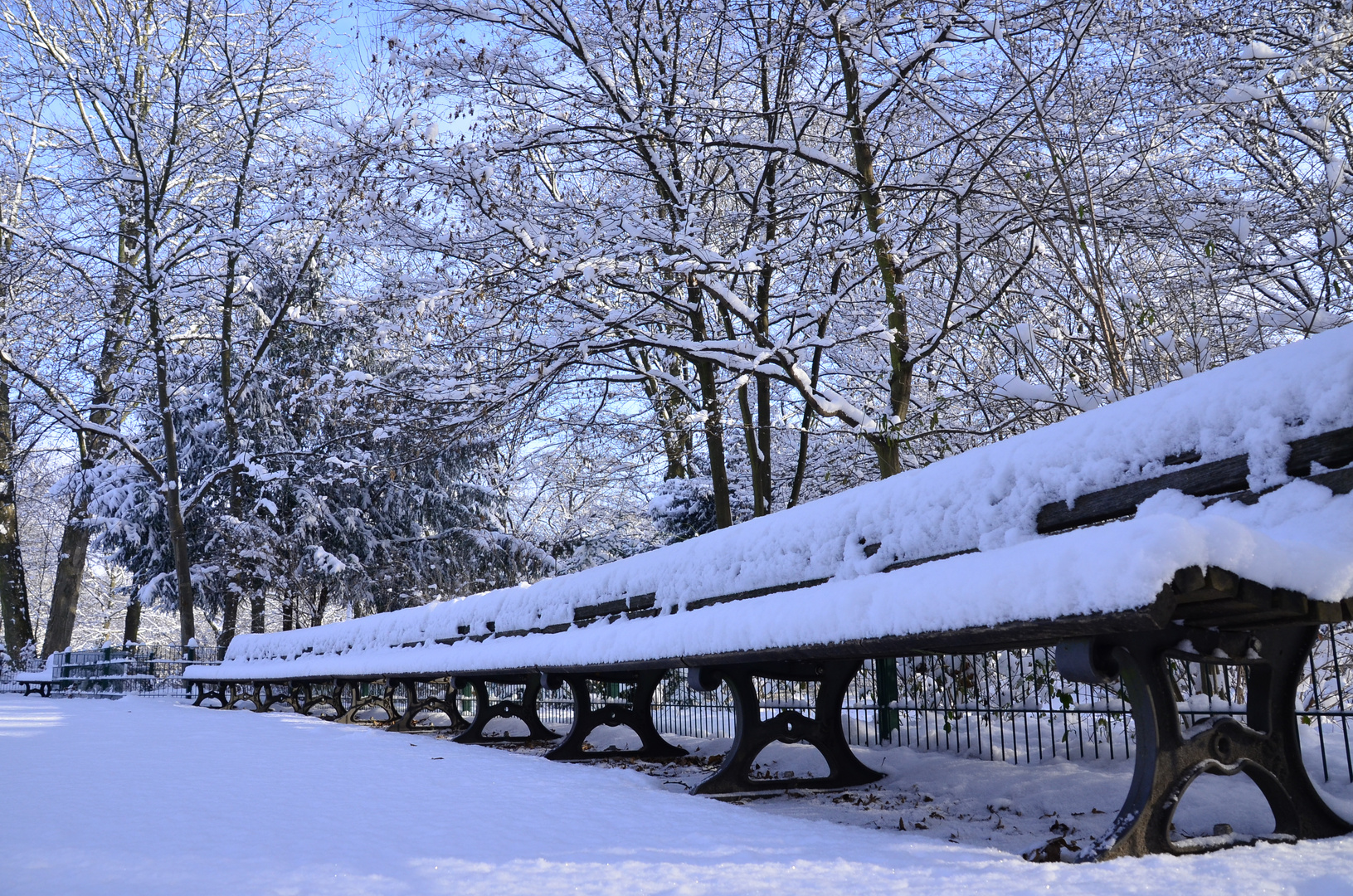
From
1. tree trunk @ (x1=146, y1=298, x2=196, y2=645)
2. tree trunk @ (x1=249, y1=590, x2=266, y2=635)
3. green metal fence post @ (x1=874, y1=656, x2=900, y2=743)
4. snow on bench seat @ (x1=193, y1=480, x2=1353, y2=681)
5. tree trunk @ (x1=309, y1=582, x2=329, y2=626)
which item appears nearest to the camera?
snow on bench seat @ (x1=193, y1=480, x2=1353, y2=681)

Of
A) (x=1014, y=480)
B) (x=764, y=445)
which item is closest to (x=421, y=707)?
(x=764, y=445)

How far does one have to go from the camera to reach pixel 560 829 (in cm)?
367

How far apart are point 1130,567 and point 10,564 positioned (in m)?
25.8

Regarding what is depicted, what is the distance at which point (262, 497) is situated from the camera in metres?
21.8

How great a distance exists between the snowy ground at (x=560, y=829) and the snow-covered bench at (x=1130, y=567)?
1.06ft

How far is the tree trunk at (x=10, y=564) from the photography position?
2266cm

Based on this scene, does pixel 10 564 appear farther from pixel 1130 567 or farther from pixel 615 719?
pixel 1130 567

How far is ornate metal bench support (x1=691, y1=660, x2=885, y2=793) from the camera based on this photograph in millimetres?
4859

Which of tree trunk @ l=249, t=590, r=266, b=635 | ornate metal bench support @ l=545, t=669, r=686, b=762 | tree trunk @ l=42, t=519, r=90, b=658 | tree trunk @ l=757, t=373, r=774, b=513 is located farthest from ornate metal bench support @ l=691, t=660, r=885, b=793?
tree trunk @ l=42, t=519, r=90, b=658

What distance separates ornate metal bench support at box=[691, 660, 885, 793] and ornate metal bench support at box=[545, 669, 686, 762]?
5.04 ft

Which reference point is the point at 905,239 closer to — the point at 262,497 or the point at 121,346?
the point at 262,497

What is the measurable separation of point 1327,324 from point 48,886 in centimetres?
621

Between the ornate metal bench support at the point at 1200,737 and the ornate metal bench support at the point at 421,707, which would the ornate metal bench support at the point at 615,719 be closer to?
the ornate metal bench support at the point at 421,707

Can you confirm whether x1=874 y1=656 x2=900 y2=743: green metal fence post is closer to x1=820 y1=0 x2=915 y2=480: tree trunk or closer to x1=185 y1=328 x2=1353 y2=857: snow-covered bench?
x1=820 y1=0 x2=915 y2=480: tree trunk
